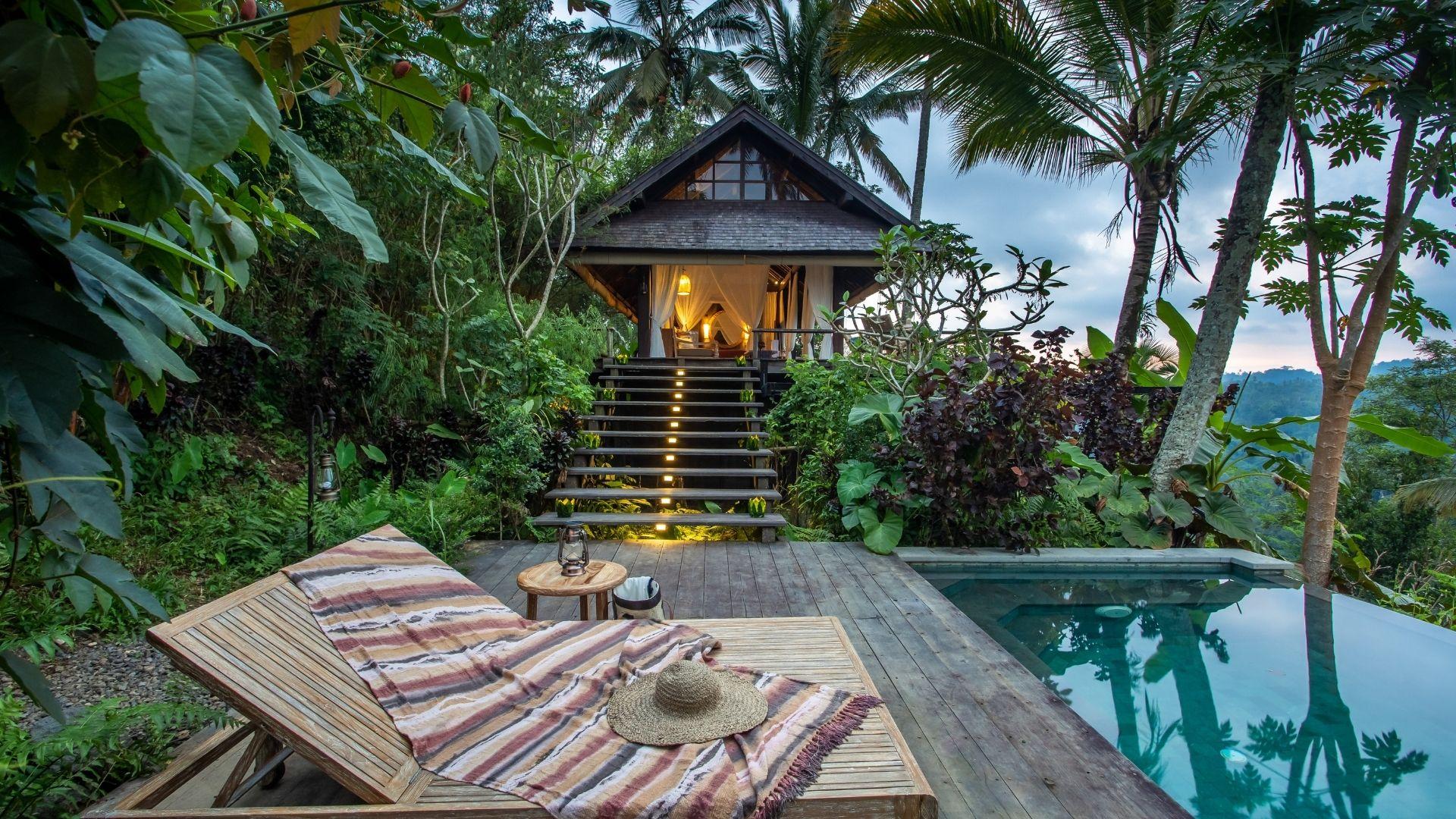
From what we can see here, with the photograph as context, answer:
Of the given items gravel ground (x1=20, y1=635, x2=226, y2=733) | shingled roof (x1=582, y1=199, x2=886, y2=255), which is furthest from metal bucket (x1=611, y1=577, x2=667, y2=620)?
shingled roof (x1=582, y1=199, x2=886, y2=255)

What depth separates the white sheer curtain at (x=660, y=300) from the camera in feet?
38.5

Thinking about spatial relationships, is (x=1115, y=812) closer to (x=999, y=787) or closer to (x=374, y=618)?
(x=999, y=787)

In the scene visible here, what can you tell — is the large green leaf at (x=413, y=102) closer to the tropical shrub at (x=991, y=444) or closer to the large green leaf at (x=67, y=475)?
the large green leaf at (x=67, y=475)

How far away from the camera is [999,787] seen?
83.9 inches

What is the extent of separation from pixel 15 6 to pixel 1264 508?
78.3ft

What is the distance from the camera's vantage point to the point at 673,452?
6.69 m

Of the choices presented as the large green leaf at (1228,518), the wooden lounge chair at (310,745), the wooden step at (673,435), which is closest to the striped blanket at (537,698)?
the wooden lounge chair at (310,745)

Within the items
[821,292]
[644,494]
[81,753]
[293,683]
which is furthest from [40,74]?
[821,292]

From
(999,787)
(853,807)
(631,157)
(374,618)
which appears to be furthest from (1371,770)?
(631,157)

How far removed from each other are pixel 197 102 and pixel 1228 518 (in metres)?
6.87

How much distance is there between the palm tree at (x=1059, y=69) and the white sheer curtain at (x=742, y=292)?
7.03 m

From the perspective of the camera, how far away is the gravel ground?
2580 millimetres

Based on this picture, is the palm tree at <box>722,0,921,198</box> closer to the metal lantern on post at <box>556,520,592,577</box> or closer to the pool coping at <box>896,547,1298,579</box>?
the pool coping at <box>896,547,1298,579</box>

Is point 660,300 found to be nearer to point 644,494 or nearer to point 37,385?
point 644,494
